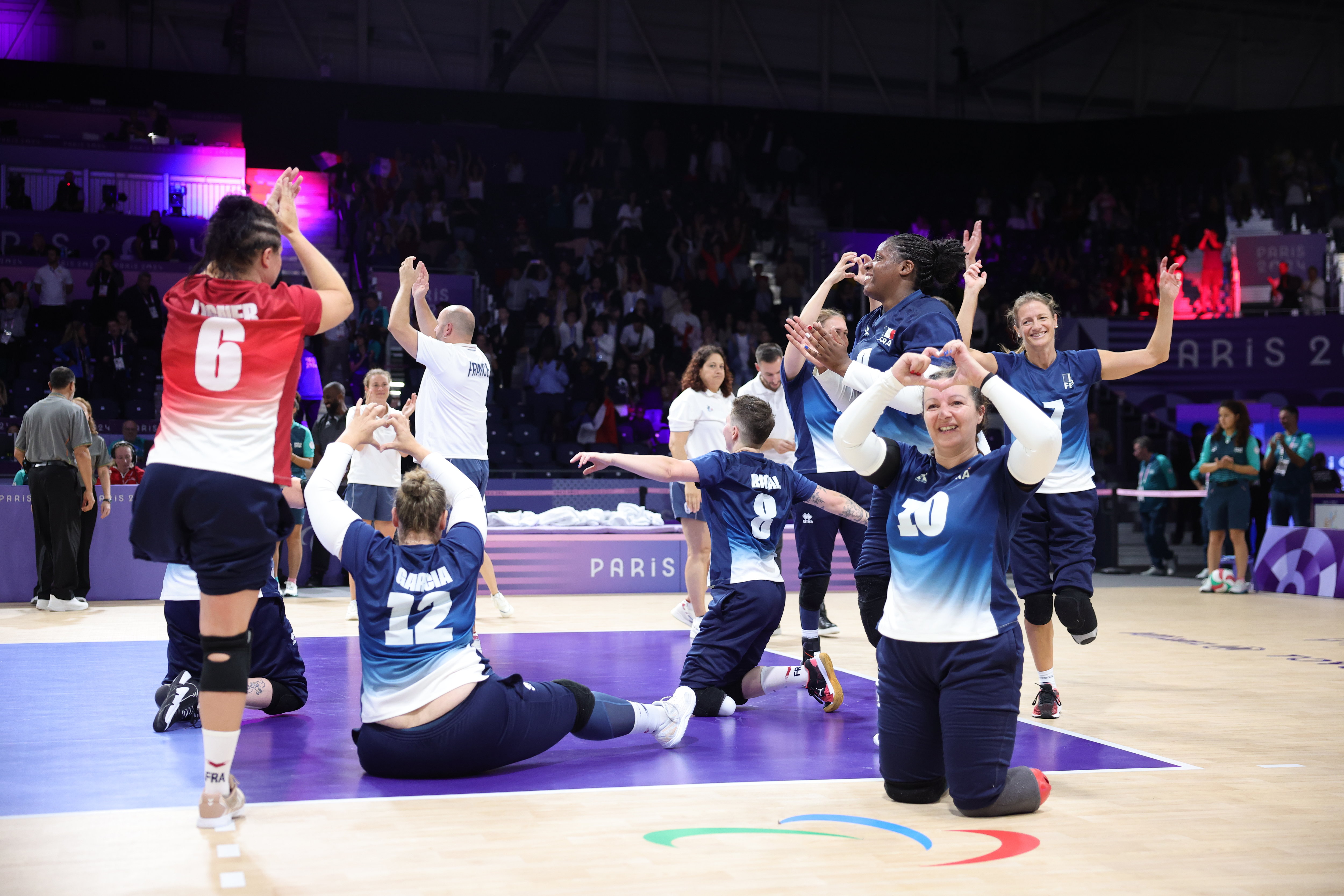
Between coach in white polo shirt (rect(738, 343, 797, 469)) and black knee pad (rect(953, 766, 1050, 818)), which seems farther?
coach in white polo shirt (rect(738, 343, 797, 469))

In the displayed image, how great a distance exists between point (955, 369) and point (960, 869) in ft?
5.12

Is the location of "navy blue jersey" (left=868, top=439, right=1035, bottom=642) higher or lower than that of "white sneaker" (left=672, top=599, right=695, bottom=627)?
higher

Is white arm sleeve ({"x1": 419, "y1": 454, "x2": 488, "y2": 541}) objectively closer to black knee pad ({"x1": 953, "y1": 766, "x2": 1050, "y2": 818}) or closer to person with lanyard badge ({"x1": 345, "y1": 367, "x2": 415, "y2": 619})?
black knee pad ({"x1": 953, "y1": 766, "x2": 1050, "y2": 818})

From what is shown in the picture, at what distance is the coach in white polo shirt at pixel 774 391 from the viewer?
26.7 feet

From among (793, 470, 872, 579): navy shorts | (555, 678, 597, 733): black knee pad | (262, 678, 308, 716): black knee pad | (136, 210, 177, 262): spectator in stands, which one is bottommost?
(262, 678, 308, 716): black knee pad

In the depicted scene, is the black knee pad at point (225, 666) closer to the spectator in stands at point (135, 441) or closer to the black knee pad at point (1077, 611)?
the black knee pad at point (1077, 611)

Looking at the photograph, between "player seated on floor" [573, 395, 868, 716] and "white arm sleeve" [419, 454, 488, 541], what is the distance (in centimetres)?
119

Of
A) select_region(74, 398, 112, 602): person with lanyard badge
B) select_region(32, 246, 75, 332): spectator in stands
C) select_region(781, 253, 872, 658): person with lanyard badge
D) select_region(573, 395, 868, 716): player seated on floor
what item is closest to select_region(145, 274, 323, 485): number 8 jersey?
select_region(573, 395, 868, 716): player seated on floor

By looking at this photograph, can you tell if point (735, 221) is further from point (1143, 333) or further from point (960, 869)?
point (960, 869)

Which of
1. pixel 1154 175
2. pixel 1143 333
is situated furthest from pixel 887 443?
pixel 1154 175

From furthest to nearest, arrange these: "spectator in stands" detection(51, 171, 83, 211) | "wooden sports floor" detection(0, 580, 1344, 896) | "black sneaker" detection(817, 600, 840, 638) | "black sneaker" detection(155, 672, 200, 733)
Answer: "spectator in stands" detection(51, 171, 83, 211) → "black sneaker" detection(817, 600, 840, 638) → "black sneaker" detection(155, 672, 200, 733) → "wooden sports floor" detection(0, 580, 1344, 896)

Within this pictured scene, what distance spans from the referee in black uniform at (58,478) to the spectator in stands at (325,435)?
2.02 m

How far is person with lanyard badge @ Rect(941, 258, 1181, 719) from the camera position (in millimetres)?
5621

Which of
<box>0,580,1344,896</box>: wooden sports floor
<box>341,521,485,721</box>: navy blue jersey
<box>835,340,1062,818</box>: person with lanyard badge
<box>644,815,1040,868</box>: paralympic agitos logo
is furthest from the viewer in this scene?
<box>341,521,485,721</box>: navy blue jersey
